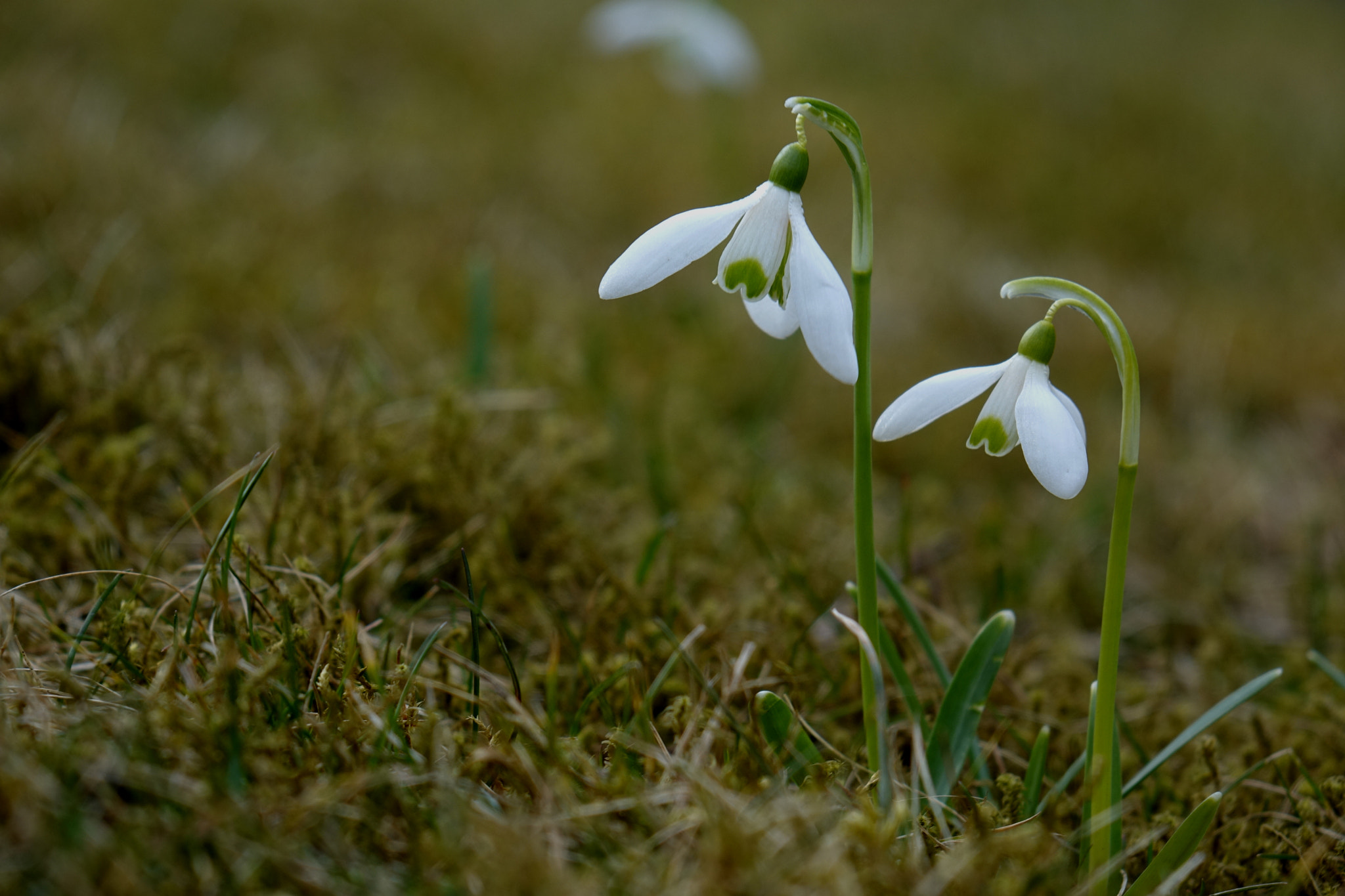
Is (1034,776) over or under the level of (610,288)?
under

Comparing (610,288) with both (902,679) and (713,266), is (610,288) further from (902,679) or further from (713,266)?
(713,266)

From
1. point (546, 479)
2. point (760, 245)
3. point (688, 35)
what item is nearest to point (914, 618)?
point (760, 245)

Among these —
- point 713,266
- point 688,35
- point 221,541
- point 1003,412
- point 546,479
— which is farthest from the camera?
point 713,266

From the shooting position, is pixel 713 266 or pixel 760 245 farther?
pixel 713 266

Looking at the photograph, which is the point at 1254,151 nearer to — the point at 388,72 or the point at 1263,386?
the point at 1263,386

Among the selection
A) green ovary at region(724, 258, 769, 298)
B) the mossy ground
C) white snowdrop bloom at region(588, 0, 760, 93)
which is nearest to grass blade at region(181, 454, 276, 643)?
the mossy ground

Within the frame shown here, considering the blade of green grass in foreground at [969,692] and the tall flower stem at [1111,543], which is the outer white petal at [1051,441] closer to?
the tall flower stem at [1111,543]
